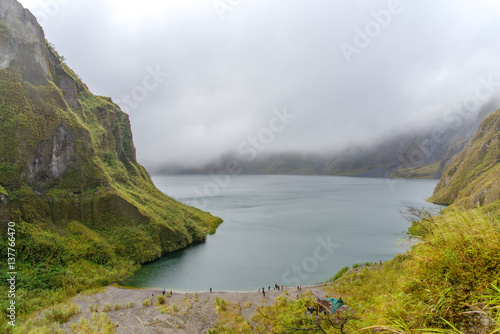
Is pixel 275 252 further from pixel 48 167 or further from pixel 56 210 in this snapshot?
pixel 48 167

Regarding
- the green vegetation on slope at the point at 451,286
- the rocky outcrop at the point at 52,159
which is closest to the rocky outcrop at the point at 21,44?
the rocky outcrop at the point at 52,159

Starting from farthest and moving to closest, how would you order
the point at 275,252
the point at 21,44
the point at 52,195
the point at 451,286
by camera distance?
the point at 275,252
the point at 21,44
the point at 52,195
the point at 451,286

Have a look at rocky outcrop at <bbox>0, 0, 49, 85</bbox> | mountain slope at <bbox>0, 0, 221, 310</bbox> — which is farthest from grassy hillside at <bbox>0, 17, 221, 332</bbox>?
rocky outcrop at <bbox>0, 0, 49, 85</bbox>

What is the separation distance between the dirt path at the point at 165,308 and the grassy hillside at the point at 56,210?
5377 millimetres

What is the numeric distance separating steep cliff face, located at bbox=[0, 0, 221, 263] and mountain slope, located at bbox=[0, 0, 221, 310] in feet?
0.43

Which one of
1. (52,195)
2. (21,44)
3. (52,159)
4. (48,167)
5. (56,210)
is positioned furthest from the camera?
(21,44)

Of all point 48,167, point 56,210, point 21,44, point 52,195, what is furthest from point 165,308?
point 21,44

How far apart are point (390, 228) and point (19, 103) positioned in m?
84.3

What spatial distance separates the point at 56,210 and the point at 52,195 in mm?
2634

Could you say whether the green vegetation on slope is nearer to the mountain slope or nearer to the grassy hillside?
the grassy hillside

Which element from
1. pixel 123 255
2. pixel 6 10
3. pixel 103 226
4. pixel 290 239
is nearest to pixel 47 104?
pixel 6 10

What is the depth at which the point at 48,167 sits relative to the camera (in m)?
42.2

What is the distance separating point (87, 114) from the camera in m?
65.9

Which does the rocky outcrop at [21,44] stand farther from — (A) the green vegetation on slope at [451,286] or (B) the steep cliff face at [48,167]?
(A) the green vegetation on slope at [451,286]
